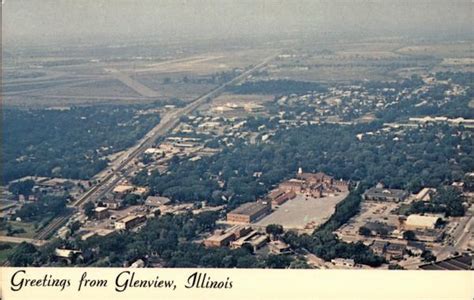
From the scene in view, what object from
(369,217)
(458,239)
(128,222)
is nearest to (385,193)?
(369,217)

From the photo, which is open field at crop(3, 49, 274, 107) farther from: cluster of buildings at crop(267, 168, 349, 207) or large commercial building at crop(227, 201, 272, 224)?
large commercial building at crop(227, 201, 272, 224)

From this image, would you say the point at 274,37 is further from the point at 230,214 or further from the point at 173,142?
the point at 230,214

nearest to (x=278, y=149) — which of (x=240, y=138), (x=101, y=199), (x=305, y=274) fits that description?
(x=240, y=138)

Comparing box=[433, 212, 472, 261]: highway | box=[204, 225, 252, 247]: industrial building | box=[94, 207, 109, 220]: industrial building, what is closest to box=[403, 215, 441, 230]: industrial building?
box=[433, 212, 472, 261]: highway

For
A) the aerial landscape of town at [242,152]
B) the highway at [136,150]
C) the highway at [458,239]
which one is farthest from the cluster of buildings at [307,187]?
the highway at [136,150]

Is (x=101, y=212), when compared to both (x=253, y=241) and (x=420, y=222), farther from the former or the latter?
(x=420, y=222)

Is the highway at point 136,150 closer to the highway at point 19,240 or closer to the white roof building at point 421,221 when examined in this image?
the highway at point 19,240
